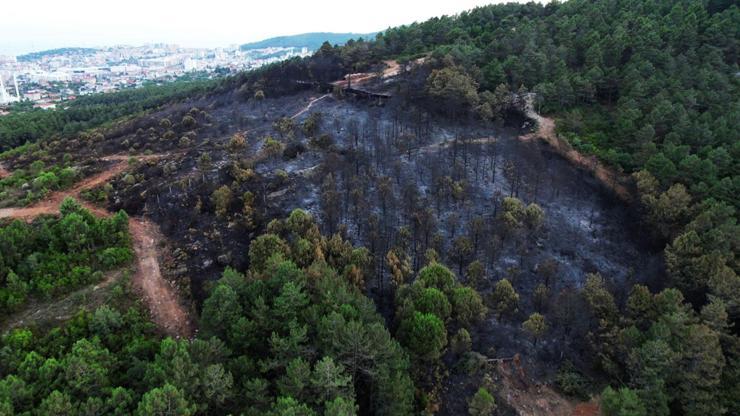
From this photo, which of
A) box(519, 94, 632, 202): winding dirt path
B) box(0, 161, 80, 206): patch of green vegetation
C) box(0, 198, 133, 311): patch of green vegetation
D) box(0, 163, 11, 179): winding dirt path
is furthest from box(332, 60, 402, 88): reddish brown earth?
box(0, 163, 11, 179): winding dirt path

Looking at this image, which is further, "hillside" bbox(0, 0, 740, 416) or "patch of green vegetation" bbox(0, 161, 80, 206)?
"patch of green vegetation" bbox(0, 161, 80, 206)

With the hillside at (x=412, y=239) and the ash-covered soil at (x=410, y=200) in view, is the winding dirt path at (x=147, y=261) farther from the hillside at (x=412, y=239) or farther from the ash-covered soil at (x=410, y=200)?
the ash-covered soil at (x=410, y=200)

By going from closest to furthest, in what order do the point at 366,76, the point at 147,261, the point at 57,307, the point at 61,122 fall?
the point at 57,307, the point at 147,261, the point at 366,76, the point at 61,122

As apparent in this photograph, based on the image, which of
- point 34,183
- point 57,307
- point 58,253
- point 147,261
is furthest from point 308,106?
point 57,307

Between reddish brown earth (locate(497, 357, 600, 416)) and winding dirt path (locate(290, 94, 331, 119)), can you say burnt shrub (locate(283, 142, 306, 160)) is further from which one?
reddish brown earth (locate(497, 357, 600, 416))

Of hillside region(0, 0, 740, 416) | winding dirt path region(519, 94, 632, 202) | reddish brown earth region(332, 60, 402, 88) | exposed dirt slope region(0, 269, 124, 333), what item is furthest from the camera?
reddish brown earth region(332, 60, 402, 88)

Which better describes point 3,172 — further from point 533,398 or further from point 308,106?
point 533,398
